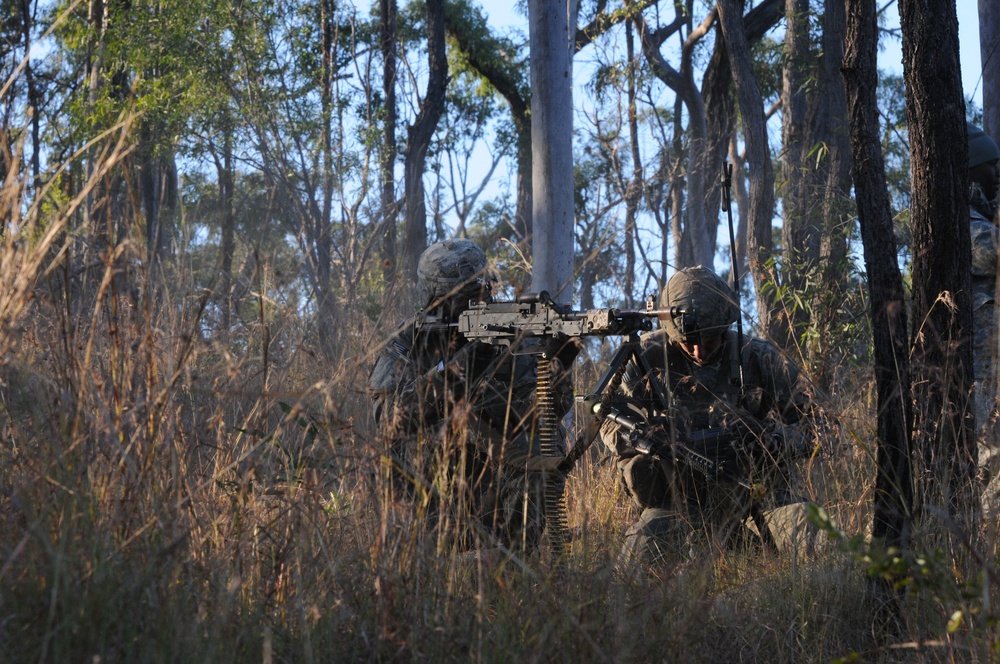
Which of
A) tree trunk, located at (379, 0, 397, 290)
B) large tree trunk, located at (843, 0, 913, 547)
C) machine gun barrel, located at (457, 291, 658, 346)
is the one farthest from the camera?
tree trunk, located at (379, 0, 397, 290)

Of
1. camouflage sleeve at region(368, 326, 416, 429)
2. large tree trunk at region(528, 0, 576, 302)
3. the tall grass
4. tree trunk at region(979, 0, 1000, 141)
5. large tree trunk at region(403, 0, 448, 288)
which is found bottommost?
the tall grass

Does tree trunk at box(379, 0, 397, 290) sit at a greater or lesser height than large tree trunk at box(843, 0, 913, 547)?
greater

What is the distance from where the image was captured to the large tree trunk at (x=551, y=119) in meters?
7.34

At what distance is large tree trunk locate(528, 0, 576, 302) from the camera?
289 inches

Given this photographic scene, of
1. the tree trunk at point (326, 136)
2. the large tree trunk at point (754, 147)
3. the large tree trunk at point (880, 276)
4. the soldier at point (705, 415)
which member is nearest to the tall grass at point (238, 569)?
the large tree trunk at point (880, 276)

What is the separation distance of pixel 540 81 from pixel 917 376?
14.5ft

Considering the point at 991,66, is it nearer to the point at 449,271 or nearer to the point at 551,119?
the point at 551,119

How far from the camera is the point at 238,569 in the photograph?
2.85 metres

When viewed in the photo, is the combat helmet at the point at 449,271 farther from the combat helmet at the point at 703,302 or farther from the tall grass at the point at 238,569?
the tall grass at the point at 238,569

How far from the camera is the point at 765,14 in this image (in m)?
16.2

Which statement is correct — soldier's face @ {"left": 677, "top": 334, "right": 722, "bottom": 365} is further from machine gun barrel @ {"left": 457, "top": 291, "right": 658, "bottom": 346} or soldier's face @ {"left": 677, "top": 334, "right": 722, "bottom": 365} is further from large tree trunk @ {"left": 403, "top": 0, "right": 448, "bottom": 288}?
large tree trunk @ {"left": 403, "top": 0, "right": 448, "bottom": 288}

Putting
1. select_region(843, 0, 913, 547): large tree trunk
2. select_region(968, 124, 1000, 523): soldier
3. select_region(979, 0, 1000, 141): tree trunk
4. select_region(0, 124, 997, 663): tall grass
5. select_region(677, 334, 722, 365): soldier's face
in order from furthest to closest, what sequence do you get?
select_region(979, 0, 1000, 141): tree trunk, select_region(968, 124, 1000, 523): soldier, select_region(677, 334, 722, 365): soldier's face, select_region(843, 0, 913, 547): large tree trunk, select_region(0, 124, 997, 663): tall grass

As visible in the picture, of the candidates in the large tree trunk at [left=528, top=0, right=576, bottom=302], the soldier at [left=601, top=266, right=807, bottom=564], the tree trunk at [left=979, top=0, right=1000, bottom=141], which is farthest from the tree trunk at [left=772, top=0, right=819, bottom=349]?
the soldier at [left=601, top=266, right=807, bottom=564]

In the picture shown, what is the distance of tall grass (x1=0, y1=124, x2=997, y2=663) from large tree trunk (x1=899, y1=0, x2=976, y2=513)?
0.51 meters
